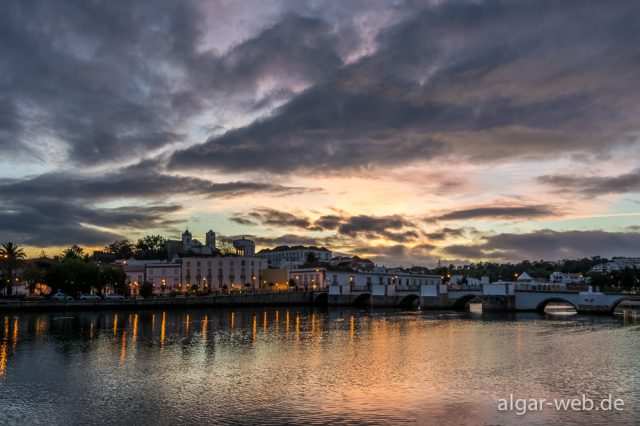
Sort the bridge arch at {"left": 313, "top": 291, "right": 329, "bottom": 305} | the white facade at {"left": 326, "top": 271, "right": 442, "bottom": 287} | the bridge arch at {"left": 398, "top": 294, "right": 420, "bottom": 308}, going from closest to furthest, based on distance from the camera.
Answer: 1. the bridge arch at {"left": 398, "top": 294, "right": 420, "bottom": 308}
2. the bridge arch at {"left": 313, "top": 291, "right": 329, "bottom": 305}
3. the white facade at {"left": 326, "top": 271, "right": 442, "bottom": 287}

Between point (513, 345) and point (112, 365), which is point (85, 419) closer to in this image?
point (112, 365)

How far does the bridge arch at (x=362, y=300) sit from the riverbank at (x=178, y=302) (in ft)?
29.7

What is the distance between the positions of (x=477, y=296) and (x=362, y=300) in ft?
102

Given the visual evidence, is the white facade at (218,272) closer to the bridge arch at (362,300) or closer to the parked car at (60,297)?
the bridge arch at (362,300)

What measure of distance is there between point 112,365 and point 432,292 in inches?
3427

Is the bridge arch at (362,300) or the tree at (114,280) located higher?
the tree at (114,280)

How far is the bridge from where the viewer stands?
93.8 m

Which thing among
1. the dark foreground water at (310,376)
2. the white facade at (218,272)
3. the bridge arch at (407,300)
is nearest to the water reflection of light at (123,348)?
the dark foreground water at (310,376)

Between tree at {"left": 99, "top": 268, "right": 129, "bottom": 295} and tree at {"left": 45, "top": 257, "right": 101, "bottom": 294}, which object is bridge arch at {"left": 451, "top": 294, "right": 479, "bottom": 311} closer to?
tree at {"left": 99, "top": 268, "right": 129, "bottom": 295}

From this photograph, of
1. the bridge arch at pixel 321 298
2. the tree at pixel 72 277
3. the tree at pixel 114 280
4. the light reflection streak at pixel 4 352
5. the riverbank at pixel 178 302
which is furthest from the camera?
the bridge arch at pixel 321 298

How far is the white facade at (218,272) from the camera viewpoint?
487ft

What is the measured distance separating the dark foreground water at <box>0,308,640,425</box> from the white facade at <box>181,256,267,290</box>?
87572 mm

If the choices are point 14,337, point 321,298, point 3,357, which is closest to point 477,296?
point 321,298

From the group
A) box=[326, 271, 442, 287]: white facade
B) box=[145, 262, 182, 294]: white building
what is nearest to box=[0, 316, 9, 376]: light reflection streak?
box=[145, 262, 182, 294]: white building
